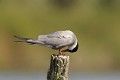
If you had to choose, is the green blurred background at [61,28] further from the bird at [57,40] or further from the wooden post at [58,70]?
the wooden post at [58,70]

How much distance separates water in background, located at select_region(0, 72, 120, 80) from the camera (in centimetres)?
2360

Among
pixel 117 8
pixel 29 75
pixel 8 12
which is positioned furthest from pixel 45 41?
pixel 117 8

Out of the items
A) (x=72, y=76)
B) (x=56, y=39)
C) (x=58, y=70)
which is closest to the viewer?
(x=58, y=70)

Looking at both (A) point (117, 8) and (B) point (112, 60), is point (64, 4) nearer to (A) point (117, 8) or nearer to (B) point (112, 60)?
(A) point (117, 8)

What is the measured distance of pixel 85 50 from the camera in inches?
991

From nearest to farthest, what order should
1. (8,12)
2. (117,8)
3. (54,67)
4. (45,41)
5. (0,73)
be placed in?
(54,67) < (45,41) < (0,73) < (8,12) < (117,8)

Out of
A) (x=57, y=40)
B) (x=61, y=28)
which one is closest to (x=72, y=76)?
(x=61, y=28)

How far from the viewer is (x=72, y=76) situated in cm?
2430

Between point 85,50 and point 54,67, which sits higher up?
point 85,50

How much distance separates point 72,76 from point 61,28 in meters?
1.96

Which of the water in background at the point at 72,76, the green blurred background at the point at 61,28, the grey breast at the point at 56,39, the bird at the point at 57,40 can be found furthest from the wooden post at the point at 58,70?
the green blurred background at the point at 61,28

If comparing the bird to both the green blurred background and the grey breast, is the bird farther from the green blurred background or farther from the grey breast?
the green blurred background

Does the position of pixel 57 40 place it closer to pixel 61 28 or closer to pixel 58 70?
pixel 58 70

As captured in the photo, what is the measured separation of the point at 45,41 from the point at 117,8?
17973mm
